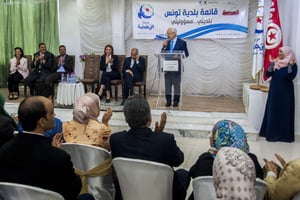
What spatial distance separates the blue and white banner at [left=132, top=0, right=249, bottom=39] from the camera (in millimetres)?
7117

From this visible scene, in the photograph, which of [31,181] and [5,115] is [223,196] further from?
[5,115]

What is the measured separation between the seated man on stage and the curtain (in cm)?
240

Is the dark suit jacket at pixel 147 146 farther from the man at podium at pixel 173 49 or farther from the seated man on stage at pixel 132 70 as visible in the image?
the seated man on stage at pixel 132 70

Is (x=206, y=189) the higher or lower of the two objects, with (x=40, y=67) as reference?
lower

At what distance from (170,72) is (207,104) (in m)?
1.17

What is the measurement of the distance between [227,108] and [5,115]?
4503mm

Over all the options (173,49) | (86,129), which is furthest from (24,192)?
(173,49)

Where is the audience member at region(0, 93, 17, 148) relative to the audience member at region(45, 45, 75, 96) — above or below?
below

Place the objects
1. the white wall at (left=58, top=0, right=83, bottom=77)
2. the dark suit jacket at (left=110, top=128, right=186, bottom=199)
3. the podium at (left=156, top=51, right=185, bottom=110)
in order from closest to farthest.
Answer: the dark suit jacket at (left=110, top=128, right=186, bottom=199) → the podium at (left=156, top=51, right=185, bottom=110) → the white wall at (left=58, top=0, right=83, bottom=77)

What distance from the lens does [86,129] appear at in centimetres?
253

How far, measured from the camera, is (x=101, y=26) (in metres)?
7.55

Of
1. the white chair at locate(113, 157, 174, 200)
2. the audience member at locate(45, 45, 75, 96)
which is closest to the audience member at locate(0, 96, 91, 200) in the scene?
the white chair at locate(113, 157, 174, 200)

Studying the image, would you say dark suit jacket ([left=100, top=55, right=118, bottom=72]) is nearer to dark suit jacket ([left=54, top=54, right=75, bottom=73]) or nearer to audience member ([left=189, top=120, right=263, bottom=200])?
dark suit jacket ([left=54, top=54, right=75, bottom=73])

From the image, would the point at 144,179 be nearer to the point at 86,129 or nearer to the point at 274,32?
the point at 86,129
